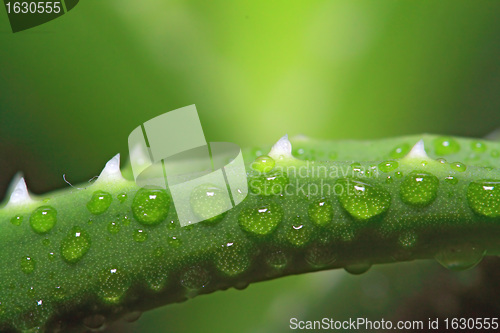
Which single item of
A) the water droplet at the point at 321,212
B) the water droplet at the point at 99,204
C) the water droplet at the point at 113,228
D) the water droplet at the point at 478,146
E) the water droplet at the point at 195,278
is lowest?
the water droplet at the point at 195,278

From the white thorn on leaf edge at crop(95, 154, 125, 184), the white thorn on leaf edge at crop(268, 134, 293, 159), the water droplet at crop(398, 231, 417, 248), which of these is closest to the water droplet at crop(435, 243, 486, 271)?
the water droplet at crop(398, 231, 417, 248)

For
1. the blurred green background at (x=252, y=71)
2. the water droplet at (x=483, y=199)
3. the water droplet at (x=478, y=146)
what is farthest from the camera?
the blurred green background at (x=252, y=71)

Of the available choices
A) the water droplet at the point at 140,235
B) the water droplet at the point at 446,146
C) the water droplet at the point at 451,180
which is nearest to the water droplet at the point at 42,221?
the water droplet at the point at 140,235

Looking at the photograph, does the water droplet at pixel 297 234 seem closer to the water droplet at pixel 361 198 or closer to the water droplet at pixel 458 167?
the water droplet at pixel 361 198

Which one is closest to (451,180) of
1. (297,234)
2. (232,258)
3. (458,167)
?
(458,167)

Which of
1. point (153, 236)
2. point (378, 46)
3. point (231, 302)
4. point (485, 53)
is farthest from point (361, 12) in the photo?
point (153, 236)

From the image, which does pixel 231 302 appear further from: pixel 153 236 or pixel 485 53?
pixel 485 53

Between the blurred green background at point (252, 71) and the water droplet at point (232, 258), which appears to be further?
the blurred green background at point (252, 71)
